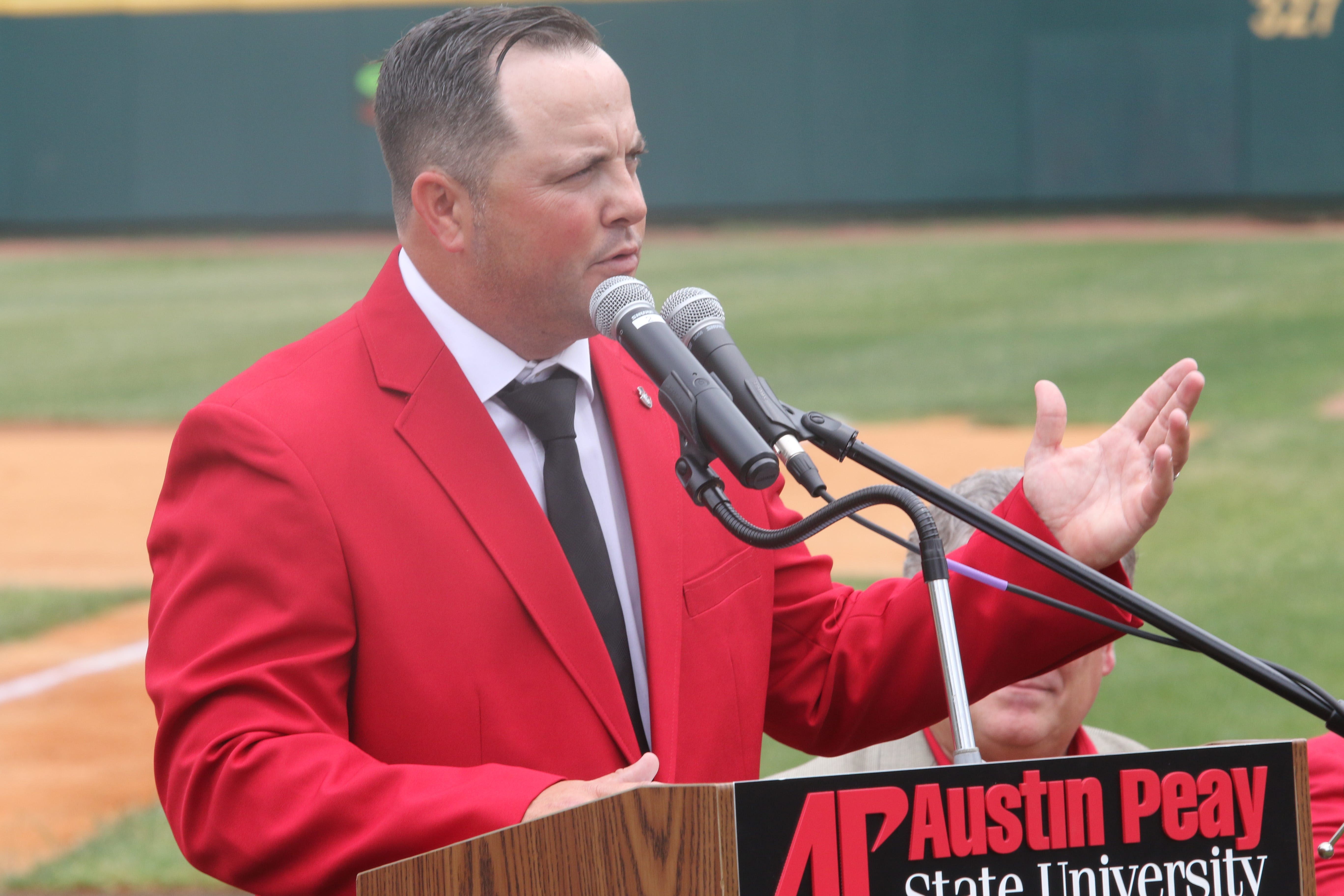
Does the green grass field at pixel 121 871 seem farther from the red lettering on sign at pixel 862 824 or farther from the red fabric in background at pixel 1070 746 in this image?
the red lettering on sign at pixel 862 824

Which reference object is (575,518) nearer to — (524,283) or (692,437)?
(524,283)

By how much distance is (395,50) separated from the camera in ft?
7.28

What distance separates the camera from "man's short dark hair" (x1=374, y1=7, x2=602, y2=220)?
211cm

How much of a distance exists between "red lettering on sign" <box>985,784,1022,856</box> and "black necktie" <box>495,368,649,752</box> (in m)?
0.68

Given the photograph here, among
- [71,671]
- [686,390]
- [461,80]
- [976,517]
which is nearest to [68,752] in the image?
[71,671]

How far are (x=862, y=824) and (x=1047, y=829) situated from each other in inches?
7.1

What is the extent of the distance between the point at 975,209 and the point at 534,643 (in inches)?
993

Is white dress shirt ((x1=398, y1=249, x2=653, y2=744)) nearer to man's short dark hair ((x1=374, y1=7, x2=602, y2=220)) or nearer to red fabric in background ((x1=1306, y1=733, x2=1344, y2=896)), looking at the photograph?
man's short dark hair ((x1=374, y1=7, x2=602, y2=220))

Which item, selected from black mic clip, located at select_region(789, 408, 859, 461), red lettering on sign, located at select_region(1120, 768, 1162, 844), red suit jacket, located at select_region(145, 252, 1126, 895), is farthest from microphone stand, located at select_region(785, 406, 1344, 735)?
red suit jacket, located at select_region(145, 252, 1126, 895)

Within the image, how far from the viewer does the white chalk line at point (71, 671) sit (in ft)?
23.7

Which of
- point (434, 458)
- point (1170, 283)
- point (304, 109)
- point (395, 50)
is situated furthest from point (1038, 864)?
point (304, 109)

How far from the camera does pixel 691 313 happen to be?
1.86m

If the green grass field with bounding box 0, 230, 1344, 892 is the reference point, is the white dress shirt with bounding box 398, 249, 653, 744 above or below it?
below

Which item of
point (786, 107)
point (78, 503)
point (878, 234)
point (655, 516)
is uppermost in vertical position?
point (786, 107)
